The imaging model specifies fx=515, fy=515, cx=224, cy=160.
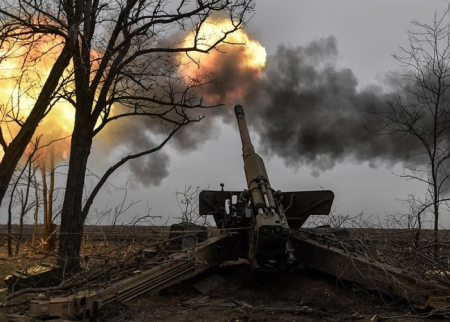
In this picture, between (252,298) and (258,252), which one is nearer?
(258,252)

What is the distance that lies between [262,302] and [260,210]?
61.5 inches

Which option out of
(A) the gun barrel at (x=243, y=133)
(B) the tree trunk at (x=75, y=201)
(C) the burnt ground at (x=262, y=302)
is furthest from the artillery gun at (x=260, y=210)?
(B) the tree trunk at (x=75, y=201)

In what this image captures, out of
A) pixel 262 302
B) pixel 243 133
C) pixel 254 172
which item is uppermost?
pixel 243 133

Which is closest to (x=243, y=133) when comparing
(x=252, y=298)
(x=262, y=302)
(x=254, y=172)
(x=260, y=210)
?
(x=254, y=172)

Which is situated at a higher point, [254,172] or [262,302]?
[254,172]

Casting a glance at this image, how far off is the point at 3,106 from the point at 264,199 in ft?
18.1

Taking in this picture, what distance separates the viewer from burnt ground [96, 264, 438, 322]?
7.39m

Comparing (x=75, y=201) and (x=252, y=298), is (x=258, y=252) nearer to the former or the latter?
(x=252, y=298)

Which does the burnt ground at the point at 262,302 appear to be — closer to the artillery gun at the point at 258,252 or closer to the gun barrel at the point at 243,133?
the artillery gun at the point at 258,252

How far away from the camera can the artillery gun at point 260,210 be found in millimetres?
8656

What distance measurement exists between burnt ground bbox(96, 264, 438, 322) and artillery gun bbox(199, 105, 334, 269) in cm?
62

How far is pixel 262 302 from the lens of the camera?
872cm

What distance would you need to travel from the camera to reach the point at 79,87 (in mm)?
12000

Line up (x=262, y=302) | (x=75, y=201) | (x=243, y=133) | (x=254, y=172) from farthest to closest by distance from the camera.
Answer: (x=243, y=133) → (x=75, y=201) → (x=254, y=172) → (x=262, y=302)
